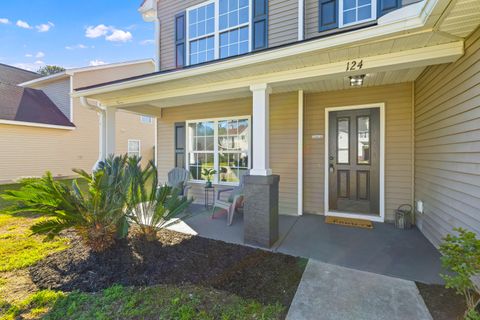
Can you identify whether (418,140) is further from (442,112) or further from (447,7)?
(447,7)

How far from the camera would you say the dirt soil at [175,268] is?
2393mm

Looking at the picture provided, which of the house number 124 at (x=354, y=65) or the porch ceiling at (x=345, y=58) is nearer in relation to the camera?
the porch ceiling at (x=345, y=58)

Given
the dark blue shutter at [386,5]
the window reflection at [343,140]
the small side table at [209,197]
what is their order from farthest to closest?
the small side table at [209,197] → the window reflection at [343,140] → the dark blue shutter at [386,5]

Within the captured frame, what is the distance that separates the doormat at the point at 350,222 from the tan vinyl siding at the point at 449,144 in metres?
0.80

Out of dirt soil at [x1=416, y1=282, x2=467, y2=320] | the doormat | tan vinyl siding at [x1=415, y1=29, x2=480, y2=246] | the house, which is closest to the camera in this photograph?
dirt soil at [x1=416, y1=282, x2=467, y2=320]

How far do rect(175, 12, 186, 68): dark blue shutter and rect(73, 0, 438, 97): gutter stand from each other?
2.31m

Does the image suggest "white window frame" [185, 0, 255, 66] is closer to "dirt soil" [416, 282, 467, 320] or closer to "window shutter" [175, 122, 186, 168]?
"window shutter" [175, 122, 186, 168]

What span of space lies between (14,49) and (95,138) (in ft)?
27.0

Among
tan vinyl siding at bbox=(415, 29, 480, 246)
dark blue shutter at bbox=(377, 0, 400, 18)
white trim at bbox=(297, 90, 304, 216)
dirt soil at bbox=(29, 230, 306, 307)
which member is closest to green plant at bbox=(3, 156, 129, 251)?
dirt soil at bbox=(29, 230, 306, 307)

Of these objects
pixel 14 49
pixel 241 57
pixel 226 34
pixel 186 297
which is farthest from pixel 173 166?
pixel 14 49

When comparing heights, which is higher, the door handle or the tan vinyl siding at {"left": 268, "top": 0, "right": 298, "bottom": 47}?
the tan vinyl siding at {"left": 268, "top": 0, "right": 298, "bottom": 47}

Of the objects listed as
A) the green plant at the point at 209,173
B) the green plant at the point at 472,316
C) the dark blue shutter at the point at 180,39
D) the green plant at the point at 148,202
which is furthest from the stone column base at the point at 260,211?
the dark blue shutter at the point at 180,39

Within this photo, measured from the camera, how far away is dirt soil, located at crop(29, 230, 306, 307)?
239cm

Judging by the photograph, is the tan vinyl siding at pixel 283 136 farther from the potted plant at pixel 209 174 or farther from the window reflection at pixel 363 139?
the potted plant at pixel 209 174
